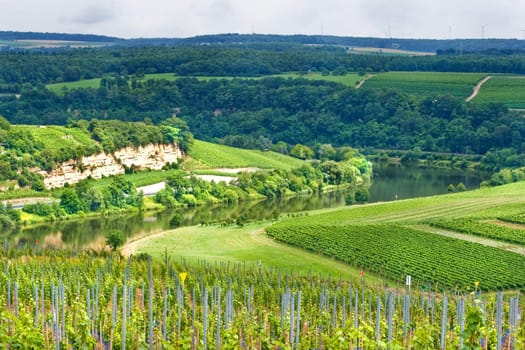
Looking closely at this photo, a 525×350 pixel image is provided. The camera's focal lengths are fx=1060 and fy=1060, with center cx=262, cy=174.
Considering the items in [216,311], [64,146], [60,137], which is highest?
[216,311]

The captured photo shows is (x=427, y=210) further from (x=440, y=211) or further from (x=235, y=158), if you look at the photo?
(x=235, y=158)

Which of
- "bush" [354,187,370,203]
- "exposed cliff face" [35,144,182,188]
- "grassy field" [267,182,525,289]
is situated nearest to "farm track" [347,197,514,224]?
"grassy field" [267,182,525,289]

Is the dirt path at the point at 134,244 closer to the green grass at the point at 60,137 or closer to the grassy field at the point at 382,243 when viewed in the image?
the grassy field at the point at 382,243

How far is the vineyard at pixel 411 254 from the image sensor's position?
63969 millimetres

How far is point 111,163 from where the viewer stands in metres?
121

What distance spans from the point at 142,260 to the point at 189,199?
4248cm

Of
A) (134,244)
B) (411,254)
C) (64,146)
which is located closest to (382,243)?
(411,254)

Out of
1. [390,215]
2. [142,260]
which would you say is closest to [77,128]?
[390,215]

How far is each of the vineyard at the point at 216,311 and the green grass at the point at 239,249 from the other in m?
3.47

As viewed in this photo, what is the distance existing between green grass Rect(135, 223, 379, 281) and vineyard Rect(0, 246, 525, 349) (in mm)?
3474

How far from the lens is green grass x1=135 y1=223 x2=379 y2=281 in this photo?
227ft

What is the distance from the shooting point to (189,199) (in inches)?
4350

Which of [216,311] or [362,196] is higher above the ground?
[216,311]

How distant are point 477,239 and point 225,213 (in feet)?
105
